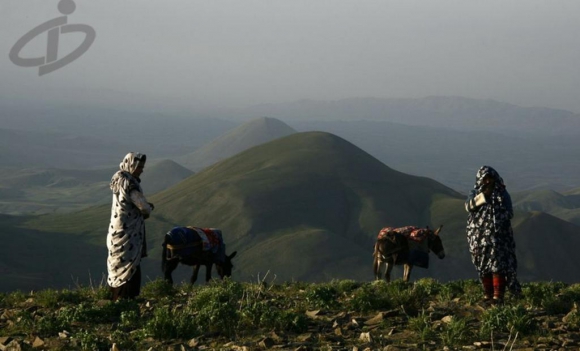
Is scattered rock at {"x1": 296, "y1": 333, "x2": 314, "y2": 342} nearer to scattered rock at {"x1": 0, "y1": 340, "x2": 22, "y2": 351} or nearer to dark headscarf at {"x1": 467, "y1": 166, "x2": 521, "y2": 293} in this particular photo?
scattered rock at {"x1": 0, "y1": 340, "x2": 22, "y2": 351}

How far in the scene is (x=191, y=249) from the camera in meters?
18.0

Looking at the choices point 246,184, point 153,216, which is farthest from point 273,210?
point 153,216

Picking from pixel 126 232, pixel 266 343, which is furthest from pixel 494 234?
pixel 126 232

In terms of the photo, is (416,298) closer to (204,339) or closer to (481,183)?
(481,183)

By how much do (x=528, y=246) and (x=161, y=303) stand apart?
519ft

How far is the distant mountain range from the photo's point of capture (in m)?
145

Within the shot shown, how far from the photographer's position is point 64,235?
555 ft

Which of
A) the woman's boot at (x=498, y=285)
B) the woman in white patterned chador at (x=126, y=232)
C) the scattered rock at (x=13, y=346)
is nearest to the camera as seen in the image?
the scattered rock at (x=13, y=346)

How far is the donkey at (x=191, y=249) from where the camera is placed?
17.5m

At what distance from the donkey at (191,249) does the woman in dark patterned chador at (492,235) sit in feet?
23.5

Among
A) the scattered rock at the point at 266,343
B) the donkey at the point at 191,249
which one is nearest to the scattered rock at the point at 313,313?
the scattered rock at the point at 266,343

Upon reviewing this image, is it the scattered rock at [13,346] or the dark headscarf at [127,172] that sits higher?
the dark headscarf at [127,172]

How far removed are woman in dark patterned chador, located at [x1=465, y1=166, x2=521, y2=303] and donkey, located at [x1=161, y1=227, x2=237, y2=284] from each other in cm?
717

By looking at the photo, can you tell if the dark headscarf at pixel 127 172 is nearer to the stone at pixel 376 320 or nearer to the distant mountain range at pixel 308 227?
the stone at pixel 376 320
